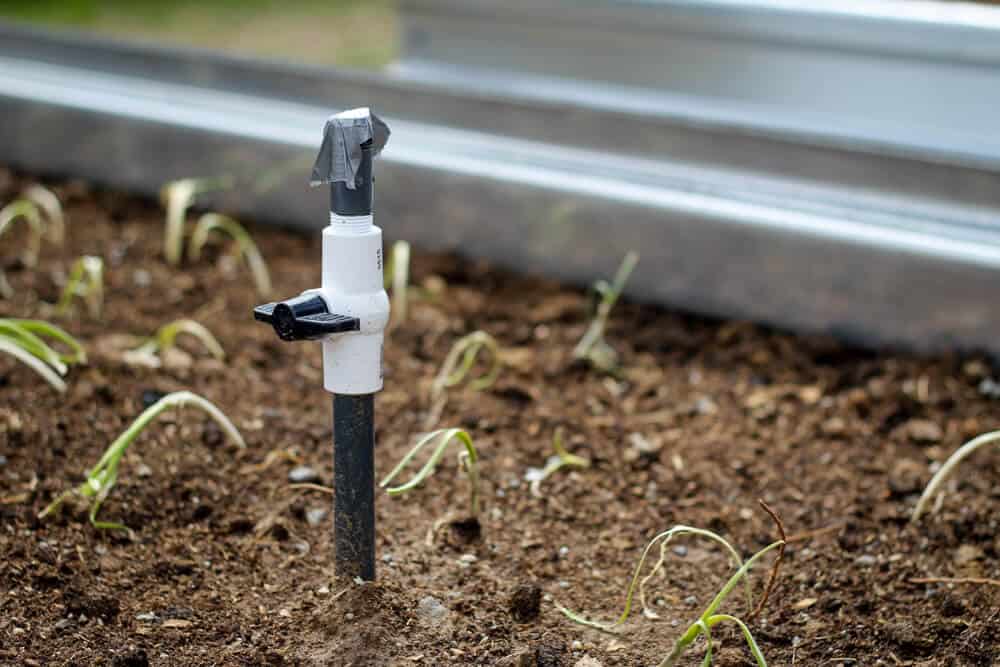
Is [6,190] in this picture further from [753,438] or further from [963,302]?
[963,302]

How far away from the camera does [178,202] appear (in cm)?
216

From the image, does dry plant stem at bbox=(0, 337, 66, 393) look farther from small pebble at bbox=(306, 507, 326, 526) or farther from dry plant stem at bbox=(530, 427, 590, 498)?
dry plant stem at bbox=(530, 427, 590, 498)

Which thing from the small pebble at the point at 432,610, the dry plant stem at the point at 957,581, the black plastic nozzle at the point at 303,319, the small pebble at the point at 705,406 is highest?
the black plastic nozzle at the point at 303,319

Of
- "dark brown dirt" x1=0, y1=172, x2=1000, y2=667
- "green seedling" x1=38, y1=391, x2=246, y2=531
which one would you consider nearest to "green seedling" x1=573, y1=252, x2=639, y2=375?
"dark brown dirt" x1=0, y1=172, x2=1000, y2=667

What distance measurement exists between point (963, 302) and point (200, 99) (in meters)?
1.60

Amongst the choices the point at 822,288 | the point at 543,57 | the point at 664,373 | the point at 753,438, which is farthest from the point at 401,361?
the point at 543,57

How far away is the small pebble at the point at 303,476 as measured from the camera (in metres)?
1.57

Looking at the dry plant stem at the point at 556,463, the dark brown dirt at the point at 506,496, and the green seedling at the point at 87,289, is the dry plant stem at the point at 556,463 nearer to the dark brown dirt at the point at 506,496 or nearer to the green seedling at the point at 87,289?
the dark brown dirt at the point at 506,496

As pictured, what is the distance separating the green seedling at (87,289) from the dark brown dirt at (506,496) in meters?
0.03

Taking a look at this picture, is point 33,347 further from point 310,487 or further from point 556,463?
point 556,463

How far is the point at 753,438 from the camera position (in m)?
1.74

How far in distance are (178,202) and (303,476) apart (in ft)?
2.59

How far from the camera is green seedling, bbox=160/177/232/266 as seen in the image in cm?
217

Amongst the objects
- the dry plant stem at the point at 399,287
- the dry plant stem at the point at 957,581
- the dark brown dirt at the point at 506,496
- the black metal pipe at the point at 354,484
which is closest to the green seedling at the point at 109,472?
the dark brown dirt at the point at 506,496
